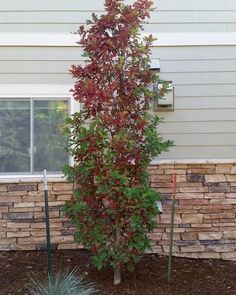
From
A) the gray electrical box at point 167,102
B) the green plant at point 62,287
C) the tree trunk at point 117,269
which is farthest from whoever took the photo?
the gray electrical box at point 167,102

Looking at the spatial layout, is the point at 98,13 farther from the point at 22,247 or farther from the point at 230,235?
the point at 230,235

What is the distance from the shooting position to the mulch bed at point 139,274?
445cm

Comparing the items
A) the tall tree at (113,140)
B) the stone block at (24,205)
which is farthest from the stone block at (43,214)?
the tall tree at (113,140)

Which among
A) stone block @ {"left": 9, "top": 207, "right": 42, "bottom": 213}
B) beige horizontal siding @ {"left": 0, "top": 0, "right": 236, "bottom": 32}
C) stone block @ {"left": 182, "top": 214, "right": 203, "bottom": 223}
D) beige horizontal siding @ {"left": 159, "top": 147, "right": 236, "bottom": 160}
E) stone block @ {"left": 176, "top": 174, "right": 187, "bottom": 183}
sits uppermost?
beige horizontal siding @ {"left": 0, "top": 0, "right": 236, "bottom": 32}

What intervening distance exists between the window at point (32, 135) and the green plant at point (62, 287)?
174cm

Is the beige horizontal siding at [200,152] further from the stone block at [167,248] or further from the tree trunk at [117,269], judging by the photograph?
the tree trunk at [117,269]

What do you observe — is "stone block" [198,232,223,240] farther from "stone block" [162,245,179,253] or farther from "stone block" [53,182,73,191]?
"stone block" [53,182,73,191]

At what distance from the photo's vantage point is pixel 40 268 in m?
4.99

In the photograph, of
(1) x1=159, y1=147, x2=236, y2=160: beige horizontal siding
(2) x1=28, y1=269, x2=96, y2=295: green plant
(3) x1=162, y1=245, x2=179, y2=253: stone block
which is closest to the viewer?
(2) x1=28, y1=269, x2=96, y2=295: green plant

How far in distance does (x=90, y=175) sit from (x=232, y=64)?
2646 mm

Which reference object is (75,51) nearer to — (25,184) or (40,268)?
(25,184)

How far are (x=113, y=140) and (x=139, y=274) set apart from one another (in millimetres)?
1593

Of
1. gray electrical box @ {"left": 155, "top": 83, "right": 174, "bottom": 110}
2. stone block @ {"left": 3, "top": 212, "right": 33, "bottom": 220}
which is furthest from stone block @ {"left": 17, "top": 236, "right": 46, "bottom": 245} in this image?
gray electrical box @ {"left": 155, "top": 83, "right": 174, "bottom": 110}

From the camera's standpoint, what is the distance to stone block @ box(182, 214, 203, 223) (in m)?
5.52
